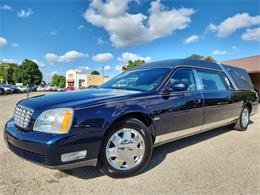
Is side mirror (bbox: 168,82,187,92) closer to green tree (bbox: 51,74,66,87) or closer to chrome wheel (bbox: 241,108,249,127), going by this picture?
chrome wheel (bbox: 241,108,249,127)

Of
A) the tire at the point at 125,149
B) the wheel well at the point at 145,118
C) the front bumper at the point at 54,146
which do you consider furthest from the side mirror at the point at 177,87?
the front bumper at the point at 54,146

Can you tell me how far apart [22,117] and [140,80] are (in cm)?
202

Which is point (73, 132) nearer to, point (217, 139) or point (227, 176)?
point (227, 176)

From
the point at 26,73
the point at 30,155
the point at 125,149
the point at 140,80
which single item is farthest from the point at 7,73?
the point at 125,149

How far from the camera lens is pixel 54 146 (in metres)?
2.16

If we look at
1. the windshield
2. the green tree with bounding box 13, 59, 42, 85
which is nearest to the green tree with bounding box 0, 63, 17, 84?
the green tree with bounding box 13, 59, 42, 85

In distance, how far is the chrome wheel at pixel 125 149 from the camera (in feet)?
8.68

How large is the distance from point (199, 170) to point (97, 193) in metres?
1.54

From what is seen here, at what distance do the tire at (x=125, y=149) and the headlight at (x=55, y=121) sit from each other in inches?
21.6

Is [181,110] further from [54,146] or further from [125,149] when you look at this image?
[54,146]

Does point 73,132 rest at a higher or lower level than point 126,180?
higher

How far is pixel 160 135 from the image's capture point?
124 inches

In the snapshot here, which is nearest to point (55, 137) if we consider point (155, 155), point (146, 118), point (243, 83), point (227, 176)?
point (146, 118)

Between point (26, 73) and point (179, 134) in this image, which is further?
point (26, 73)
